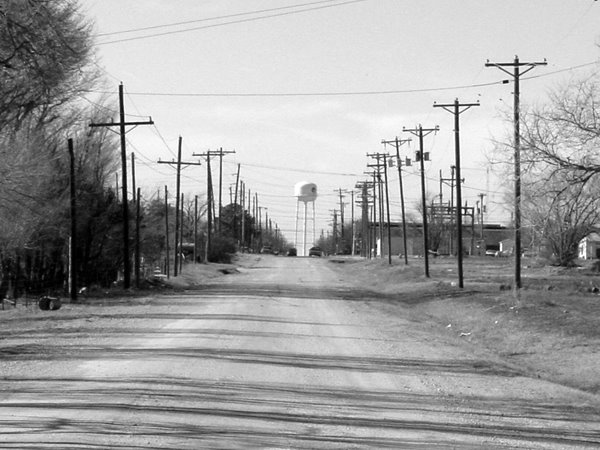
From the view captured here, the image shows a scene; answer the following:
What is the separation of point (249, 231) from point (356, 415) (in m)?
138

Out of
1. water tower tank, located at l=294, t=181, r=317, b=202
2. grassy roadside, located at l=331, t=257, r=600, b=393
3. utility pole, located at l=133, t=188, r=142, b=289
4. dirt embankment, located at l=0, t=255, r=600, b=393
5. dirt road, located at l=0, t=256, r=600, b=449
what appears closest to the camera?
dirt road, located at l=0, t=256, r=600, b=449

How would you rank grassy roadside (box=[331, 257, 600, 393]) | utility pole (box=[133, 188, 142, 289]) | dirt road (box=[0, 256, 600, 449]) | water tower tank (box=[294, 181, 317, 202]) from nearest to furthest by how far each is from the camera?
dirt road (box=[0, 256, 600, 449])
grassy roadside (box=[331, 257, 600, 393])
utility pole (box=[133, 188, 142, 289])
water tower tank (box=[294, 181, 317, 202])

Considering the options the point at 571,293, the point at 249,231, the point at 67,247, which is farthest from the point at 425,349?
the point at 249,231

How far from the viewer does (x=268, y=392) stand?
499 inches

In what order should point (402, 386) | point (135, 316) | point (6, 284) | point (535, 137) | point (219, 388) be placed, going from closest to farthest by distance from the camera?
point (219, 388) → point (402, 386) → point (535, 137) → point (135, 316) → point (6, 284)

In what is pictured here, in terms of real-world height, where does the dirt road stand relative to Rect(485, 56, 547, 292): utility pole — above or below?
below

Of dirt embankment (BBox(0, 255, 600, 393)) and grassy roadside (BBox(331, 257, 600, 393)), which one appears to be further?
dirt embankment (BBox(0, 255, 600, 393))

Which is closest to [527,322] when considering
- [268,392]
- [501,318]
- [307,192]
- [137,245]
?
[501,318]

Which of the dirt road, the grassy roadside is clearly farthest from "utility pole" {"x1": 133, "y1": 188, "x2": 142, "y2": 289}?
the dirt road

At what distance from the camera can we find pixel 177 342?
755 inches

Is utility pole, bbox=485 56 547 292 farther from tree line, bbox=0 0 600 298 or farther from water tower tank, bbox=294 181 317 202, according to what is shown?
water tower tank, bbox=294 181 317 202

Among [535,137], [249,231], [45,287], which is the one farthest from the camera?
[249,231]

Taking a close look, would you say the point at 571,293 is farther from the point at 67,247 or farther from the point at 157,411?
the point at 157,411

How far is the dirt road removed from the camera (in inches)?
386
